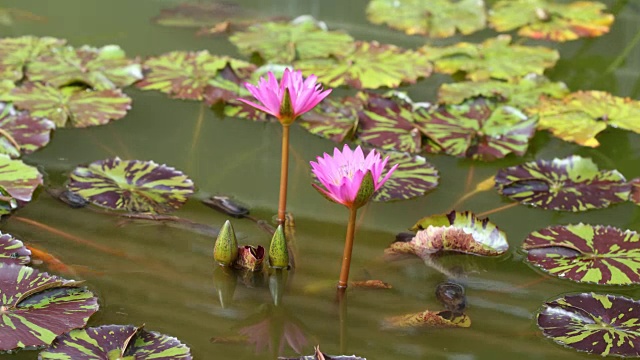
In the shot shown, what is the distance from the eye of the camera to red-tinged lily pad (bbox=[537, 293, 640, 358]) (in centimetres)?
155

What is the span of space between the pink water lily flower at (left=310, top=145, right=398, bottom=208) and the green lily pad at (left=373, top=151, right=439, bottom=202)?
50 cm

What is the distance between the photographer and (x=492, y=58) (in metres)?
2.88

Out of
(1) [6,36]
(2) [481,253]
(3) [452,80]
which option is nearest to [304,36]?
(3) [452,80]

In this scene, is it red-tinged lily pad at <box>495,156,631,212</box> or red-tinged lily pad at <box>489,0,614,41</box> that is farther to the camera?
red-tinged lily pad at <box>489,0,614,41</box>

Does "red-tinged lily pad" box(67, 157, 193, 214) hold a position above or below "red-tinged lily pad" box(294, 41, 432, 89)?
below

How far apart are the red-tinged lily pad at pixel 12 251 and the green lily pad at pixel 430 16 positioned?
1.83 m

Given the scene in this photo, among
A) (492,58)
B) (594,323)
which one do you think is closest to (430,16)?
(492,58)

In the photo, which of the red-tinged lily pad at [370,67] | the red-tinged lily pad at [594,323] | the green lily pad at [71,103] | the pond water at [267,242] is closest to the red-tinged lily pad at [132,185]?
the pond water at [267,242]

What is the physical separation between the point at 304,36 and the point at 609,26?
48.0 inches

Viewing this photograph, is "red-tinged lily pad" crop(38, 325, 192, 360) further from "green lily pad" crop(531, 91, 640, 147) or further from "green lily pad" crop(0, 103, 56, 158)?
"green lily pad" crop(531, 91, 640, 147)

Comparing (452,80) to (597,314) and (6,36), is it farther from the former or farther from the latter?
(6,36)

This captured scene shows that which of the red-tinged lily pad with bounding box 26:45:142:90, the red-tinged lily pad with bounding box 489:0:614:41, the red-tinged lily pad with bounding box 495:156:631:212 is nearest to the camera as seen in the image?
the red-tinged lily pad with bounding box 495:156:631:212

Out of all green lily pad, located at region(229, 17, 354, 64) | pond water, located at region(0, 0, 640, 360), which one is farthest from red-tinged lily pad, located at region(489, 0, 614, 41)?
green lily pad, located at region(229, 17, 354, 64)

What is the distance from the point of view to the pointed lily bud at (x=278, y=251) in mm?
1717
